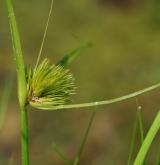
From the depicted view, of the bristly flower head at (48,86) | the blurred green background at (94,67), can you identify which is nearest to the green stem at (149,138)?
the bristly flower head at (48,86)

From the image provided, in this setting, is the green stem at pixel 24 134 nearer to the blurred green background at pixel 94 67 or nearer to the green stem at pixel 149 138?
the green stem at pixel 149 138

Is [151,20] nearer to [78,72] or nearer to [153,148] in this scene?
[78,72]

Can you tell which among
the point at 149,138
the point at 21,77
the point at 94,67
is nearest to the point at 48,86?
the point at 21,77

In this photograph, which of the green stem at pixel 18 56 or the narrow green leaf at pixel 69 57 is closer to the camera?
the green stem at pixel 18 56

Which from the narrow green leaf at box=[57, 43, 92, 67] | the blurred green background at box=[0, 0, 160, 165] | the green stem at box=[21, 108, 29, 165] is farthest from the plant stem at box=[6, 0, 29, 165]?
the blurred green background at box=[0, 0, 160, 165]

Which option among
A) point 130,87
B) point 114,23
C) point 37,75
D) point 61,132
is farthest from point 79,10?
point 37,75

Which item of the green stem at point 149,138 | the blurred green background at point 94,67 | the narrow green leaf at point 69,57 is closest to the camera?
the green stem at point 149,138

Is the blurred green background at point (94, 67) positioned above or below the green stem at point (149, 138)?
below
